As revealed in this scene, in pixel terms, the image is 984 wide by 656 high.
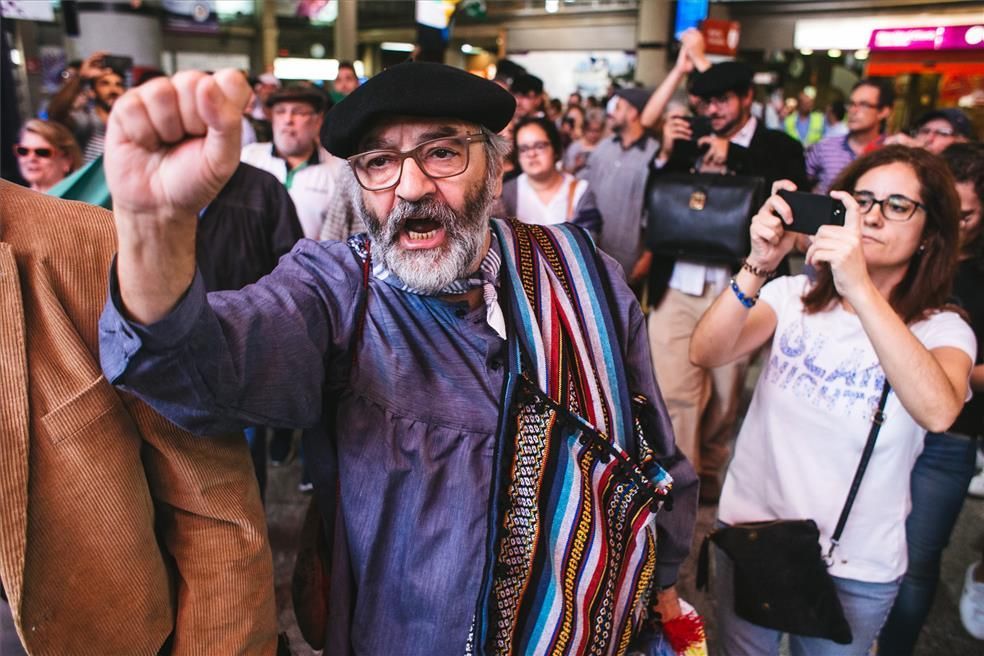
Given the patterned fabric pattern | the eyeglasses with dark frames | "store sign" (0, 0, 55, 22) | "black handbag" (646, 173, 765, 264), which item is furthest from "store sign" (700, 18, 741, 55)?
the patterned fabric pattern

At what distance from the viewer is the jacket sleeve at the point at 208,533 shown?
1.12 metres

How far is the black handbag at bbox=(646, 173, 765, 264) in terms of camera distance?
3266mm

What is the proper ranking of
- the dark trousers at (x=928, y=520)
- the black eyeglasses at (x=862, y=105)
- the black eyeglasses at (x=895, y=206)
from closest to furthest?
1. the black eyeglasses at (x=895, y=206)
2. the dark trousers at (x=928, y=520)
3. the black eyeglasses at (x=862, y=105)

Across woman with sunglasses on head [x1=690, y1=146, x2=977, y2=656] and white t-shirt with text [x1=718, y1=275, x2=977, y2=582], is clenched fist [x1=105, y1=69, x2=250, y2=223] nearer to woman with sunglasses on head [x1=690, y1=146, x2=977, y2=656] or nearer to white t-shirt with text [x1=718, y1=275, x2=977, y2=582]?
woman with sunglasses on head [x1=690, y1=146, x2=977, y2=656]

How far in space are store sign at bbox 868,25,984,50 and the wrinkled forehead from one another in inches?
527

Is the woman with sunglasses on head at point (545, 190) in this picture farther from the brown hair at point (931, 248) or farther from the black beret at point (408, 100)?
the black beret at point (408, 100)

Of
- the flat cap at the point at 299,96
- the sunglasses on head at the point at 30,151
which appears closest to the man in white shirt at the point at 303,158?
the flat cap at the point at 299,96

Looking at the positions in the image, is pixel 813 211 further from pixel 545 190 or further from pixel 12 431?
pixel 545 190

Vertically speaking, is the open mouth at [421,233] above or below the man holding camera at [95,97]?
below

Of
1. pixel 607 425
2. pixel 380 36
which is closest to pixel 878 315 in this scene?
pixel 607 425

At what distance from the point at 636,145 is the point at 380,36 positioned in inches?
789

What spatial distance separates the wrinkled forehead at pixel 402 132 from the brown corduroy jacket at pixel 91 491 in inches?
19.5

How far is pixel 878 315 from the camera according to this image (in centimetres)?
154

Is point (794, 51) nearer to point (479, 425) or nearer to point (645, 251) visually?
point (645, 251)
